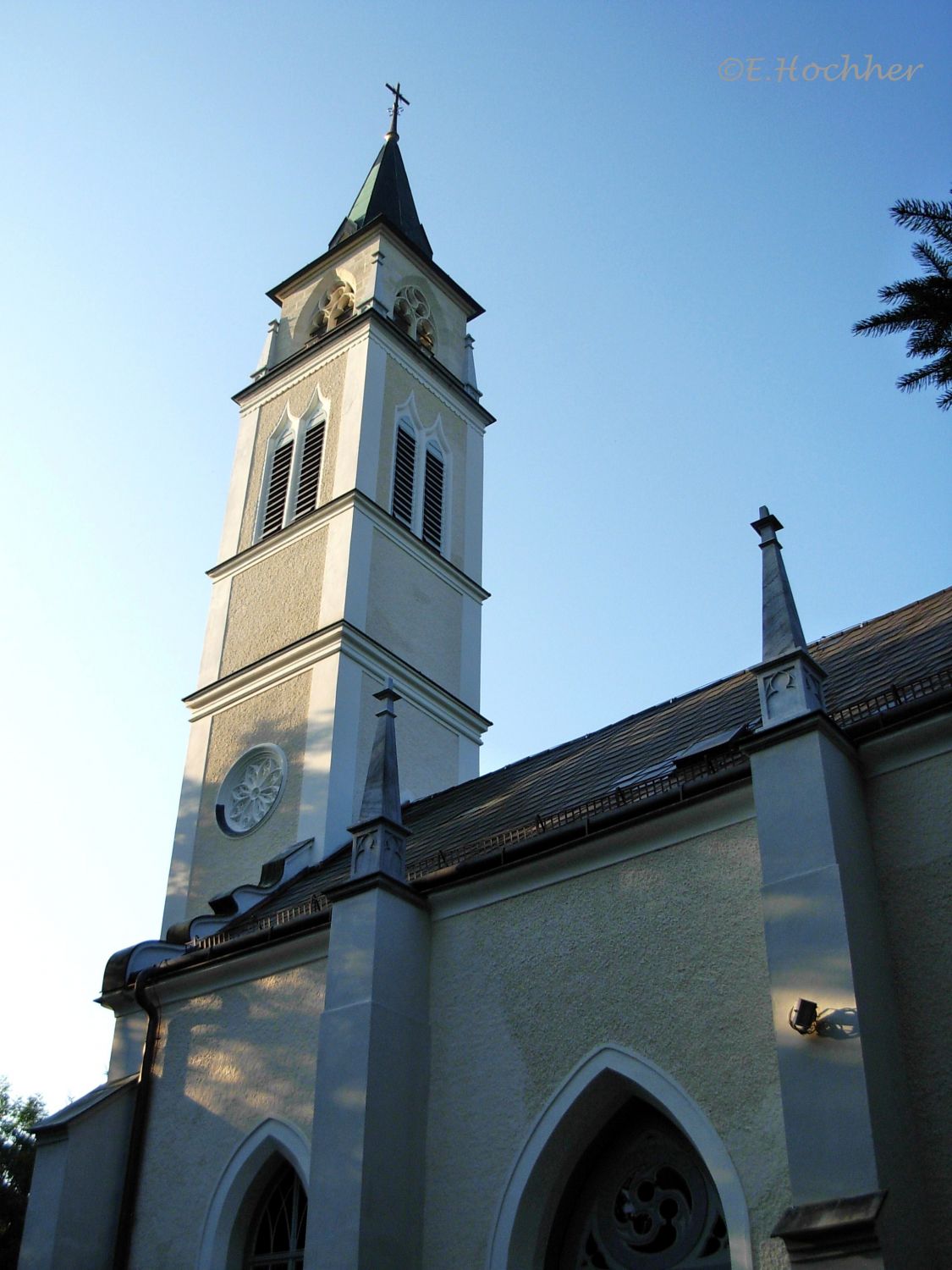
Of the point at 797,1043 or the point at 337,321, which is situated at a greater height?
the point at 337,321

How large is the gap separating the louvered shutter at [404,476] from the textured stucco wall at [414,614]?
1.04 meters

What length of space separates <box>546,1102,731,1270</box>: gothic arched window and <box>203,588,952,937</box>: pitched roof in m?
2.92

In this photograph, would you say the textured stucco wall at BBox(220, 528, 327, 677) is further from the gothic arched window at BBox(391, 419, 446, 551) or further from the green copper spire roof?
the green copper spire roof

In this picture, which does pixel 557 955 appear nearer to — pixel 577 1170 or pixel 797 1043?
pixel 577 1170

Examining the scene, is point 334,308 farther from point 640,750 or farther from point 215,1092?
point 215,1092

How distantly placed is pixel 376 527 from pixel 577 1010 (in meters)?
12.0

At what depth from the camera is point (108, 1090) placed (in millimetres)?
14711

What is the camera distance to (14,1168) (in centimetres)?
2680

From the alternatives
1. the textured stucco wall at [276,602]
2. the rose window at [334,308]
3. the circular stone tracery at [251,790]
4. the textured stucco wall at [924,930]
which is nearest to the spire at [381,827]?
the textured stucco wall at [924,930]

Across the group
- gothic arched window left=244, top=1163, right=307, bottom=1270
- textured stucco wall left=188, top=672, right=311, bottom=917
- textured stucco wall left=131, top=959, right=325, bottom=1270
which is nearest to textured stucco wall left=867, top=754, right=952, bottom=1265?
textured stucco wall left=131, top=959, right=325, bottom=1270

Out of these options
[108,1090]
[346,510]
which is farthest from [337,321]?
[108,1090]

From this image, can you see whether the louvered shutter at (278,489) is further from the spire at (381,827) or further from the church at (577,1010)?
the spire at (381,827)

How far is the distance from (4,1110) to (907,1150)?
86.8 ft

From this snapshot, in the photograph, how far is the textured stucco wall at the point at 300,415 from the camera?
22891mm
